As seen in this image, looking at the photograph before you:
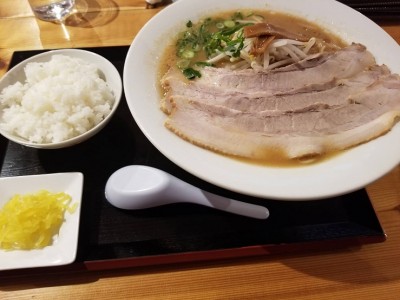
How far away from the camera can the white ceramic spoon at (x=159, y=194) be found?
138 centimetres

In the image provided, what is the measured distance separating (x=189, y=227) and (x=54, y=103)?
0.83m

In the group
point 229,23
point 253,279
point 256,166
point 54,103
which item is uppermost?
point 229,23

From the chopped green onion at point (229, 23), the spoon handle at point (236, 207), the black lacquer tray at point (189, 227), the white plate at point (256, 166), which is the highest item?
the chopped green onion at point (229, 23)

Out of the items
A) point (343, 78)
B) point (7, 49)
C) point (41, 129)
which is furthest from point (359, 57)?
point (7, 49)

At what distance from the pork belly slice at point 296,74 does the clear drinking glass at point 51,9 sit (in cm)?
135

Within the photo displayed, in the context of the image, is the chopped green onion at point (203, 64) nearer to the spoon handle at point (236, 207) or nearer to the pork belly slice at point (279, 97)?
the pork belly slice at point (279, 97)

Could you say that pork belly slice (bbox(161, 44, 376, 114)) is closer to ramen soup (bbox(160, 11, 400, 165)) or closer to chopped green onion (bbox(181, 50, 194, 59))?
ramen soup (bbox(160, 11, 400, 165))

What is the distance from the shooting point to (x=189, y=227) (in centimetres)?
140

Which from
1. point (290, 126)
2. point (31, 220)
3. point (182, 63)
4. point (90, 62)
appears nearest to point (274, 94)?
point (290, 126)

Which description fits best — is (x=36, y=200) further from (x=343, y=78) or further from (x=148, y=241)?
(x=343, y=78)

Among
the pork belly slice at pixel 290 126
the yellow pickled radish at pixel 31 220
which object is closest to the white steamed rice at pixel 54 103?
the yellow pickled radish at pixel 31 220

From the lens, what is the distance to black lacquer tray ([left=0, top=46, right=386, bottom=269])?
1.32m

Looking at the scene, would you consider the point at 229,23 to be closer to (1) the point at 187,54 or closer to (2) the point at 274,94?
(1) the point at 187,54

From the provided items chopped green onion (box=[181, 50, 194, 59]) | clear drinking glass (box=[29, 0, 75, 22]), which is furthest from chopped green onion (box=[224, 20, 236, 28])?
clear drinking glass (box=[29, 0, 75, 22])
